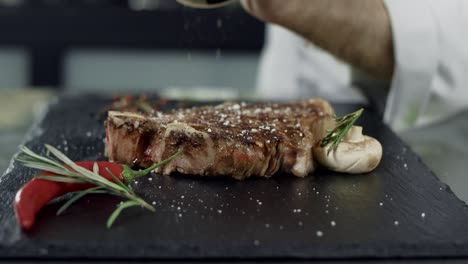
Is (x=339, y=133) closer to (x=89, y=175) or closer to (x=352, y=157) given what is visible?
(x=352, y=157)

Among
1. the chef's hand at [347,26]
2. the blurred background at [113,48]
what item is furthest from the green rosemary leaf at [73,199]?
the blurred background at [113,48]

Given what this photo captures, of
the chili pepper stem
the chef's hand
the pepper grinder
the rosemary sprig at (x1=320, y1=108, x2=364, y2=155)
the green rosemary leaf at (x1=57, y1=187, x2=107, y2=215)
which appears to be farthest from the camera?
the chef's hand

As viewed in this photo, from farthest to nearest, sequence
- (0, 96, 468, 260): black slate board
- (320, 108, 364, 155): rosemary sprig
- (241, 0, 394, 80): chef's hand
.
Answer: (241, 0, 394, 80): chef's hand < (320, 108, 364, 155): rosemary sprig < (0, 96, 468, 260): black slate board

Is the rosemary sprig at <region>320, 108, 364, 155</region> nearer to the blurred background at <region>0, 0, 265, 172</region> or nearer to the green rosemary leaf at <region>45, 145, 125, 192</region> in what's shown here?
the green rosemary leaf at <region>45, 145, 125, 192</region>

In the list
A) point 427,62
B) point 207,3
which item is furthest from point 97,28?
point 207,3

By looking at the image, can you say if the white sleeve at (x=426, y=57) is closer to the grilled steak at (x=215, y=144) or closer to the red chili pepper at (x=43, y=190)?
the grilled steak at (x=215, y=144)

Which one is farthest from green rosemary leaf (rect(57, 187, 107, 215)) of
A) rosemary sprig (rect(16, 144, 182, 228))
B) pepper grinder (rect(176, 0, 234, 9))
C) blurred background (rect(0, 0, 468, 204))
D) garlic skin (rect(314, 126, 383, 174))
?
blurred background (rect(0, 0, 468, 204))
